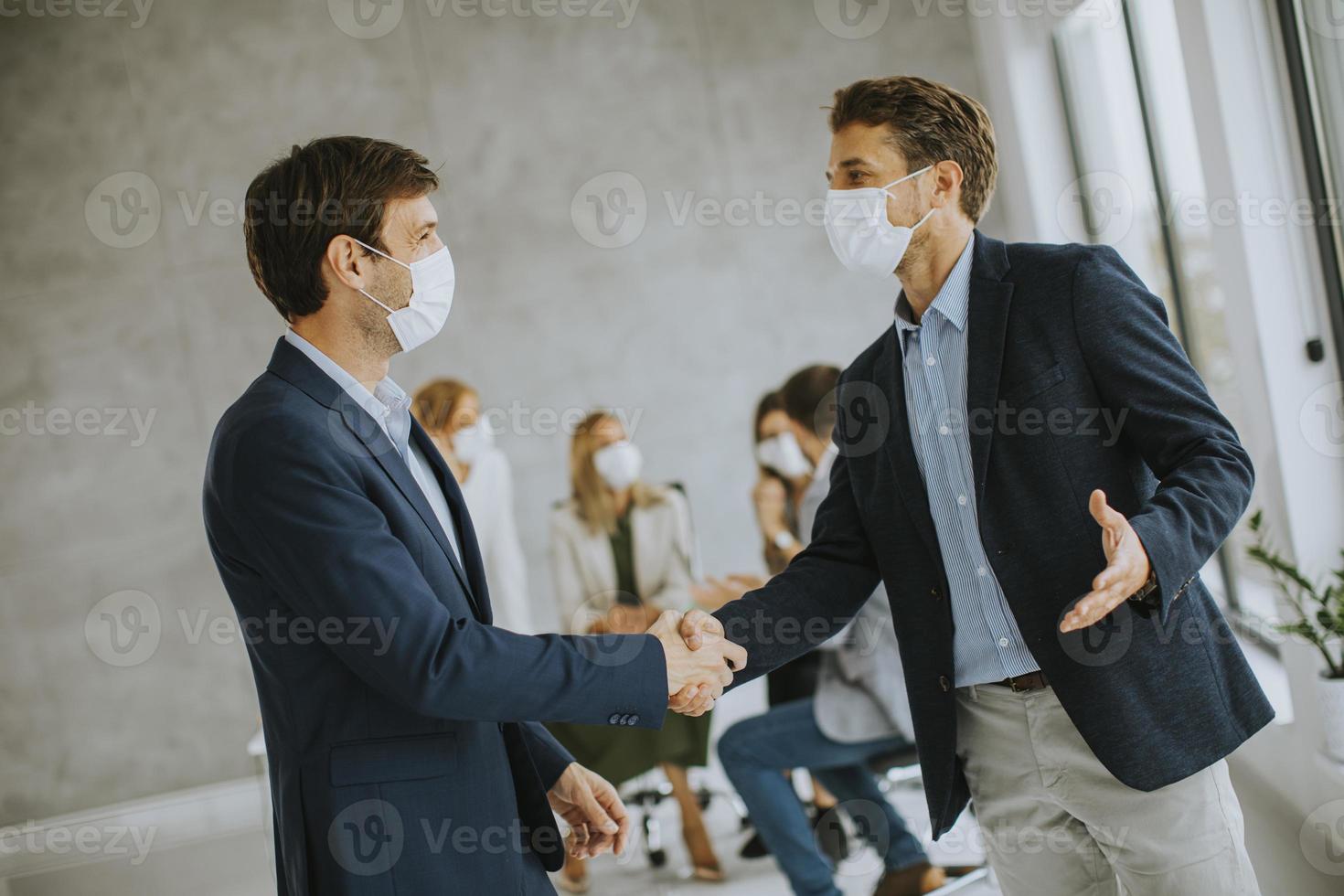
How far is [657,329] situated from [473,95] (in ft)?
4.82

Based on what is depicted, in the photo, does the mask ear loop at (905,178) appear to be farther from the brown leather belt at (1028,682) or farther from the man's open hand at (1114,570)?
the brown leather belt at (1028,682)

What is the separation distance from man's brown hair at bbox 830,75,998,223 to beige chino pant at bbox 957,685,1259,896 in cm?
88

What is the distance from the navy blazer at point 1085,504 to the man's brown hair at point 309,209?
3.08ft

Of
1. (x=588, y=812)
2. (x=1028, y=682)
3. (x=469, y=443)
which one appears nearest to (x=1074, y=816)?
(x=1028, y=682)

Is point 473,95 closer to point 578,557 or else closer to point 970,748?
point 578,557

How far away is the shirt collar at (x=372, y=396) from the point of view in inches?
64.4

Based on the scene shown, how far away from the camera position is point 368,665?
1.45 m

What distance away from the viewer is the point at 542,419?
537 centimetres

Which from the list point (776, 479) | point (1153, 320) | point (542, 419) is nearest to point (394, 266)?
point (1153, 320)

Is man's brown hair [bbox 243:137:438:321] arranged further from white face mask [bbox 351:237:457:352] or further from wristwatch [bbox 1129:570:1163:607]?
wristwatch [bbox 1129:570:1163:607]

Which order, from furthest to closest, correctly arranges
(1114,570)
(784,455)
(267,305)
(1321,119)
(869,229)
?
(267,305)
(784,455)
(1321,119)
(869,229)
(1114,570)

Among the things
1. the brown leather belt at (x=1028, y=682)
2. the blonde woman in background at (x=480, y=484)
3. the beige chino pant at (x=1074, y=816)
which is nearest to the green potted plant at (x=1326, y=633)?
the beige chino pant at (x=1074, y=816)

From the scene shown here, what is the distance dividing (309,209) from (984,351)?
1.07 meters

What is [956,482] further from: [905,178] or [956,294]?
[905,178]
